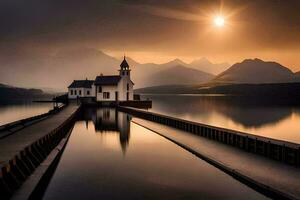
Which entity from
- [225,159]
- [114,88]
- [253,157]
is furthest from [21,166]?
[114,88]

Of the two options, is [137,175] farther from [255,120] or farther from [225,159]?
[255,120]

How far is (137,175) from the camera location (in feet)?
79.2

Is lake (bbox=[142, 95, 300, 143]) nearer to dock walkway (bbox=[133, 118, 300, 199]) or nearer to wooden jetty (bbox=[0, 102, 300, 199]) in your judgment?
wooden jetty (bbox=[0, 102, 300, 199])

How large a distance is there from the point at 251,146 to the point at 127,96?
252 ft

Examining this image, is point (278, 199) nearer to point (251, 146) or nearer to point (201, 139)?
point (251, 146)

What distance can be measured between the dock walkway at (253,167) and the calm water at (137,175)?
632 millimetres

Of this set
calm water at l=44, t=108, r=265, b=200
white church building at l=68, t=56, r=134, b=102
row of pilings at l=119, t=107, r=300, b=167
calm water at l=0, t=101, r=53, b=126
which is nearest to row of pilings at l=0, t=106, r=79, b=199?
calm water at l=44, t=108, r=265, b=200

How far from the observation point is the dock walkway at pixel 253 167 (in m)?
17.1

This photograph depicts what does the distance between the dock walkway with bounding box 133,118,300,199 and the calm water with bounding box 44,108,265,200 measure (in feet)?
2.07

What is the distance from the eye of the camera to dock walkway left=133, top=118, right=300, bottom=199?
17.1m

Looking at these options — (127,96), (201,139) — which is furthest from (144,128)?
(127,96)

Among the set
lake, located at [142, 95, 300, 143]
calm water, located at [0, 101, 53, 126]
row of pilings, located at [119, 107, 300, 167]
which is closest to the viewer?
row of pilings, located at [119, 107, 300, 167]

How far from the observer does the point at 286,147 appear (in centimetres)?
2330

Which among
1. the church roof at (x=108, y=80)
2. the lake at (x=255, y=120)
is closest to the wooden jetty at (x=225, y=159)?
the lake at (x=255, y=120)
